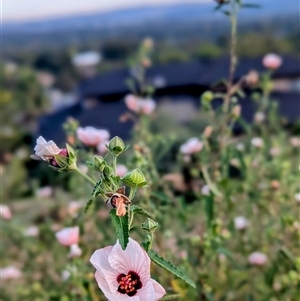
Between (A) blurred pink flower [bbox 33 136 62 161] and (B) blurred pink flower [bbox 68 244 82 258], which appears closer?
(A) blurred pink flower [bbox 33 136 62 161]

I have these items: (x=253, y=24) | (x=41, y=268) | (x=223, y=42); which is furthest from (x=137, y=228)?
(x=253, y=24)

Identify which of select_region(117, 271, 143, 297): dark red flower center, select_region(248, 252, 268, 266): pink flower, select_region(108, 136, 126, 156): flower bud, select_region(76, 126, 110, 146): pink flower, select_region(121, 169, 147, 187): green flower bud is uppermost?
select_region(108, 136, 126, 156): flower bud

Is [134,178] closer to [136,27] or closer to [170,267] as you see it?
[170,267]

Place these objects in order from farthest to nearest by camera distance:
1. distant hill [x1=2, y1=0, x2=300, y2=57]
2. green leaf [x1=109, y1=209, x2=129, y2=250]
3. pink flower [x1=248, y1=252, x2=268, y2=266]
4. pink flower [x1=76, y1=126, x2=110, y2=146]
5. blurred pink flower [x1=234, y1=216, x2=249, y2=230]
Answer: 1. distant hill [x1=2, y1=0, x2=300, y2=57]
2. blurred pink flower [x1=234, y1=216, x2=249, y2=230]
3. pink flower [x1=248, y1=252, x2=268, y2=266]
4. pink flower [x1=76, y1=126, x2=110, y2=146]
5. green leaf [x1=109, y1=209, x2=129, y2=250]

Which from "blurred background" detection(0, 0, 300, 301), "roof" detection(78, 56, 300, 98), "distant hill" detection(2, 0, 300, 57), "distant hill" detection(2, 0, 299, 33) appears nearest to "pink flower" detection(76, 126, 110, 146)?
"blurred background" detection(0, 0, 300, 301)

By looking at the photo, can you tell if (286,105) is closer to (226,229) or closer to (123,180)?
(226,229)

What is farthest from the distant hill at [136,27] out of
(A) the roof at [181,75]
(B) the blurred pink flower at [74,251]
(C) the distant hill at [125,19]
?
(B) the blurred pink flower at [74,251]

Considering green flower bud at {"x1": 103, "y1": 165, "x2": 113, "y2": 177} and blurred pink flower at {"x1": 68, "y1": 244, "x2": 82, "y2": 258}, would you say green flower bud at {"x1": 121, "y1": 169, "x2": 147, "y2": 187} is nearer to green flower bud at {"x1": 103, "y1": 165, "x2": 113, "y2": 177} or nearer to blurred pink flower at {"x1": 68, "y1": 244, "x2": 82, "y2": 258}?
green flower bud at {"x1": 103, "y1": 165, "x2": 113, "y2": 177}

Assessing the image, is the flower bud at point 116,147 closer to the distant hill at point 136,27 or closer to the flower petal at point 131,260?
the flower petal at point 131,260

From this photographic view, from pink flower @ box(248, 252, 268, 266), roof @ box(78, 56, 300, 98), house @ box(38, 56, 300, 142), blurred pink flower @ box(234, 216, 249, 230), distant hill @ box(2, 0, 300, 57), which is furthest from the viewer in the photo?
distant hill @ box(2, 0, 300, 57)
